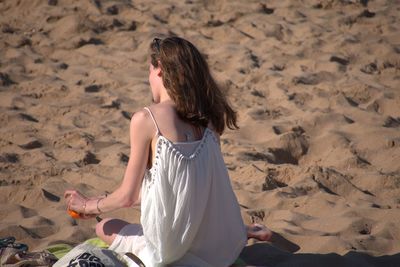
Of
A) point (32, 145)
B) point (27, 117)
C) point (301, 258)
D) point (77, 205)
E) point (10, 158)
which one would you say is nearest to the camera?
point (77, 205)

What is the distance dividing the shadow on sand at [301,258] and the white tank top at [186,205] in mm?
468

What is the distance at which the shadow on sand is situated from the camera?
10.3 ft

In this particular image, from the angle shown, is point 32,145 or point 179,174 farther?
point 32,145

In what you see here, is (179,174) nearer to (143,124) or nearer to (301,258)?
(143,124)

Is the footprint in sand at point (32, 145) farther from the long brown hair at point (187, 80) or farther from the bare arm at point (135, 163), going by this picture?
the long brown hair at point (187, 80)

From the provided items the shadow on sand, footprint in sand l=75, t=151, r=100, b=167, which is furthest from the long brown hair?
footprint in sand l=75, t=151, r=100, b=167

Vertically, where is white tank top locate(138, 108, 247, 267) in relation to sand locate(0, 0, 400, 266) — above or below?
above

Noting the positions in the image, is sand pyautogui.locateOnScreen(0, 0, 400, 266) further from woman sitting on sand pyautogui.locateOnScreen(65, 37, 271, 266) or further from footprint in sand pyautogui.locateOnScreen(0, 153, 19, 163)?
woman sitting on sand pyautogui.locateOnScreen(65, 37, 271, 266)

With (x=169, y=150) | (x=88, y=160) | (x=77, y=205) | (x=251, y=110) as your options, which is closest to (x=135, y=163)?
(x=169, y=150)

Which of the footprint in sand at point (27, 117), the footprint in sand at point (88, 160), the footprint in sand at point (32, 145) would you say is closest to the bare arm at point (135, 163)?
the footprint in sand at point (88, 160)

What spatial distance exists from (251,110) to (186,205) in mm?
2656

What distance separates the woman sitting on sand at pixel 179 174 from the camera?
269 cm

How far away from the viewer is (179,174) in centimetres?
268

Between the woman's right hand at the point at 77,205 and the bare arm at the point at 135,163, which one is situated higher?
the bare arm at the point at 135,163
